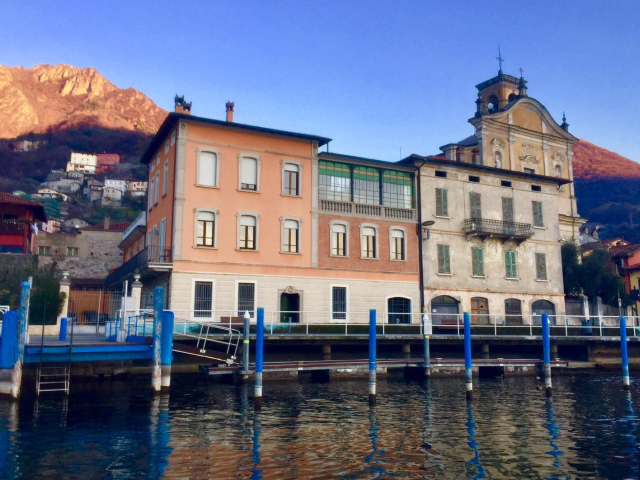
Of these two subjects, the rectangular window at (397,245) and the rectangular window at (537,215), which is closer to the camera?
the rectangular window at (397,245)

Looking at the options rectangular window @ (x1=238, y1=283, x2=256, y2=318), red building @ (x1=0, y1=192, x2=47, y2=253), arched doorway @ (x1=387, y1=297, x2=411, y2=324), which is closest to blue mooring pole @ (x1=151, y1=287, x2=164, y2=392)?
rectangular window @ (x1=238, y1=283, x2=256, y2=318)

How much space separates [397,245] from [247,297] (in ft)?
35.6

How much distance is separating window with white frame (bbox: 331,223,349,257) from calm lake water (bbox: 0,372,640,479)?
1287cm

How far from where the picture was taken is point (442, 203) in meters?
41.9

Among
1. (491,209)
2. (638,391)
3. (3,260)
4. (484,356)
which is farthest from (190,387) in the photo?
(3,260)

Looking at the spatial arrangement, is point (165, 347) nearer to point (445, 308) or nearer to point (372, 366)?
point (372, 366)

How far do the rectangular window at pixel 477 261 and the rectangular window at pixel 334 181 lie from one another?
9.87m

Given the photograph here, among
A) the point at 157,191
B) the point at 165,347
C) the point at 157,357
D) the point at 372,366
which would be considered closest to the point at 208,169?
the point at 157,191

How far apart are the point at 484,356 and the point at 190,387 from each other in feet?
56.4

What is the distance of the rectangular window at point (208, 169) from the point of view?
115 ft

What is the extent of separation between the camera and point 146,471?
1277 cm

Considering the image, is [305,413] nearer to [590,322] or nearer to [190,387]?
[190,387]

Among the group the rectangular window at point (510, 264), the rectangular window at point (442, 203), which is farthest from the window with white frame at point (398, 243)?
the rectangular window at point (510, 264)

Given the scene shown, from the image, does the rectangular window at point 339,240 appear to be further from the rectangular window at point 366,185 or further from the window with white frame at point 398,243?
the window with white frame at point 398,243
